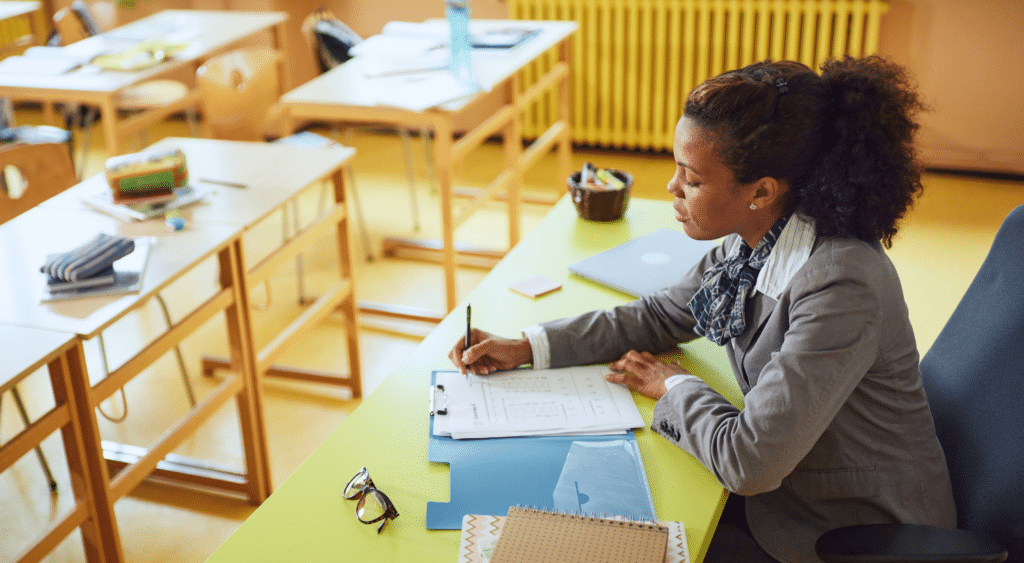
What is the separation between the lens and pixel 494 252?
3.56m

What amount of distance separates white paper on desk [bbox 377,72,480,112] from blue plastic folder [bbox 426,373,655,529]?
5.27 ft

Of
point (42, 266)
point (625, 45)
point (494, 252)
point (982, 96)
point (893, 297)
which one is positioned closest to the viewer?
point (893, 297)

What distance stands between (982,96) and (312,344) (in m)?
3.29

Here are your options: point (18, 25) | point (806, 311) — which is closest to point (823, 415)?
point (806, 311)

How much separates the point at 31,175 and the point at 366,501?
5.71 feet

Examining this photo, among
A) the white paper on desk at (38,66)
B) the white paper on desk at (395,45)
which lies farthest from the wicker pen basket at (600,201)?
the white paper on desk at (38,66)

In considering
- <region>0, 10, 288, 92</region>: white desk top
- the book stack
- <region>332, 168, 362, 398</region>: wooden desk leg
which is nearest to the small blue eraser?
the book stack

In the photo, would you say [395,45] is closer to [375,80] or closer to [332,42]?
[332,42]

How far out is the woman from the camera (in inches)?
42.4

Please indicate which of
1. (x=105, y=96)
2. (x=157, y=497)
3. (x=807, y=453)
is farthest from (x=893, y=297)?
(x=105, y=96)

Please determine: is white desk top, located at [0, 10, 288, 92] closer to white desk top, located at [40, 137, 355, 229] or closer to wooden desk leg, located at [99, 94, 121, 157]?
wooden desk leg, located at [99, 94, 121, 157]

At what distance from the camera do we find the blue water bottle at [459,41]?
294cm

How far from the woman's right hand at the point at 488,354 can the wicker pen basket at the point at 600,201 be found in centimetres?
66

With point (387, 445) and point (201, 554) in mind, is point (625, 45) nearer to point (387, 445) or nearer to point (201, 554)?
point (201, 554)
